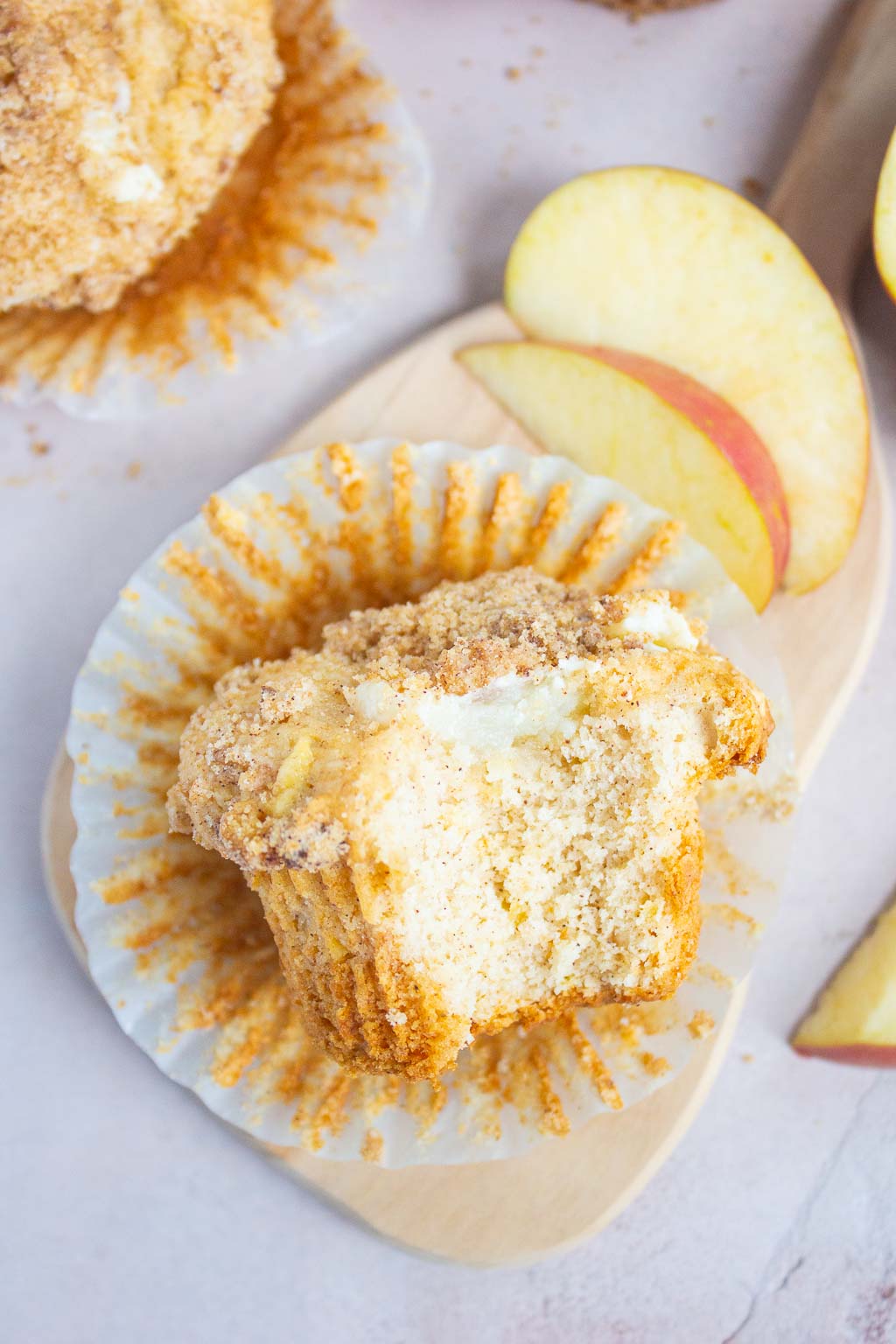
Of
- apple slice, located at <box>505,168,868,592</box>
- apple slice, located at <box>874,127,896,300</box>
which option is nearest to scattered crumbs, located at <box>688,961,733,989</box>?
apple slice, located at <box>505,168,868,592</box>

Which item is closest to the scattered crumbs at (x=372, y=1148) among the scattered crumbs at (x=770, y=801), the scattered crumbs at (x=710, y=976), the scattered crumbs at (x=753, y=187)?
the scattered crumbs at (x=710, y=976)

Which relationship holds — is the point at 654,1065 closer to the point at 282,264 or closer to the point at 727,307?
the point at 727,307

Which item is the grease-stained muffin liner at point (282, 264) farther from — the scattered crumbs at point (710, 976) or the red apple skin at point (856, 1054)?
the red apple skin at point (856, 1054)

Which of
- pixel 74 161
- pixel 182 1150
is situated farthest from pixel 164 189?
pixel 182 1150

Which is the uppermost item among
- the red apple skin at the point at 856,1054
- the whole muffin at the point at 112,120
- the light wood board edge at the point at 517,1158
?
the whole muffin at the point at 112,120

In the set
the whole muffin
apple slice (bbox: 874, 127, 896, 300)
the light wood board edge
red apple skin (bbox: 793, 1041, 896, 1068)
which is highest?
the whole muffin

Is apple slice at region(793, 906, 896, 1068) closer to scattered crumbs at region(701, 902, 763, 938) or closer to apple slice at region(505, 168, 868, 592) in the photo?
scattered crumbs at region(701, 902, 763, 938)

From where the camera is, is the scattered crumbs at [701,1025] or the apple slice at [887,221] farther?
the apple slice at [887,221]
